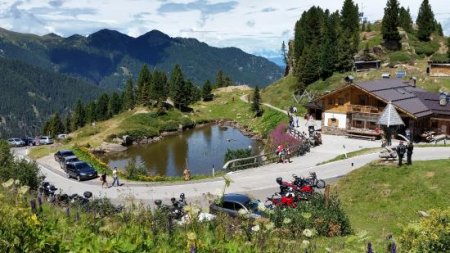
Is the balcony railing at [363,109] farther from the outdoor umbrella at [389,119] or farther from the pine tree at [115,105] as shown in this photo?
the pine tree at [115,105]

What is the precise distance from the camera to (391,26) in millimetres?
104625

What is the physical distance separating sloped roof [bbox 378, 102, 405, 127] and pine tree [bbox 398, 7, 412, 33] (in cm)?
7189

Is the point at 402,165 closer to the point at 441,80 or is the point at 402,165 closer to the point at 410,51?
the point at 441,80

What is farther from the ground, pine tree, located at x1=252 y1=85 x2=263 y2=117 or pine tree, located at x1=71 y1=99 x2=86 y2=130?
pine tree, located at x1=252 y1=85 x2=263 y2=117

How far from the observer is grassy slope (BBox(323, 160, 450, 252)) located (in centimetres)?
2270

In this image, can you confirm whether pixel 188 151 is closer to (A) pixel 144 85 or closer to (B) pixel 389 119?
(B) pixel 389 119

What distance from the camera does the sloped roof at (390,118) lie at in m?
49.0

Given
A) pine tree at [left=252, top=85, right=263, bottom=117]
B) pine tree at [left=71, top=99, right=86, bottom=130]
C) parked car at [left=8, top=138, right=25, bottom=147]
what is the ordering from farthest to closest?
pine tree at [left=71, top=99, right=86, bottom=130]
pine tree at [left=252, top=85, right=263, bottom=117]
parked car at [left=8, top=138, right=25, bottom=147]

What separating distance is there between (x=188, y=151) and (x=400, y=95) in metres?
33.9

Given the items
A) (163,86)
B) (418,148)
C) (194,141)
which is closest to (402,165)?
(418,148)

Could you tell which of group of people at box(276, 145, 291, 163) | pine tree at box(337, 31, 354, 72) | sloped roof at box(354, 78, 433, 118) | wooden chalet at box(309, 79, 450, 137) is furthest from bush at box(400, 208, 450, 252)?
pine tree at box(337, 31, 354, 72)

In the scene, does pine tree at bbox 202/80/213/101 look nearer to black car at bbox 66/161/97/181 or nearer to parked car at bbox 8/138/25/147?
parked car at bbox 8/138/25/147

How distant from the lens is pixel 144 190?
33.1 meters

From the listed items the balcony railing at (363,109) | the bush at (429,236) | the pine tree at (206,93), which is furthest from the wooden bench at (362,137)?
the pine tree at (206,93)
